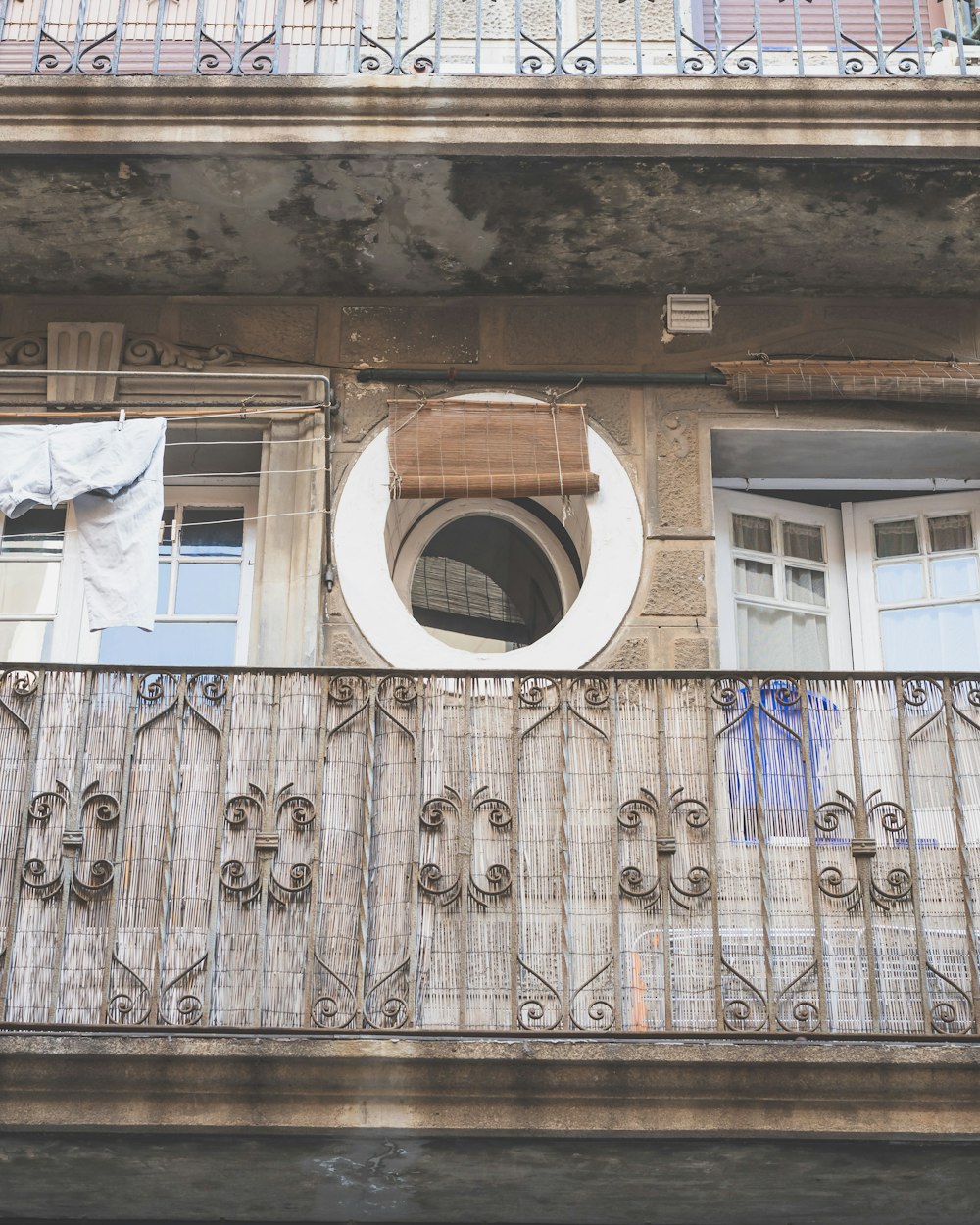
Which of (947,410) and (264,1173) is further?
(947,410)

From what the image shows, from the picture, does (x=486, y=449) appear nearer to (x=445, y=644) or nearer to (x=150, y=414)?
(x=445, y=644)

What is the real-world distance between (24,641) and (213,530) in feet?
3.22


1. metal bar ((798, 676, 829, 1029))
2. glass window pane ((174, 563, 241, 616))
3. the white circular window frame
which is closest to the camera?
metal bar ((798, 676, 829, 1029))

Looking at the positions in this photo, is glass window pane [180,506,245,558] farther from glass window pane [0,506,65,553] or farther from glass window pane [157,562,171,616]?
glass window pane [0,506,65,553]

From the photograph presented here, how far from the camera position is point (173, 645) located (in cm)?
820

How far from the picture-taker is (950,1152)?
20.5 feet

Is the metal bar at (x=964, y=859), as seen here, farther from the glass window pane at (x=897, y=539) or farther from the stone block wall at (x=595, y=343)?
the glass window pane at (x=897, y=539)

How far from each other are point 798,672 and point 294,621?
7.29 feet

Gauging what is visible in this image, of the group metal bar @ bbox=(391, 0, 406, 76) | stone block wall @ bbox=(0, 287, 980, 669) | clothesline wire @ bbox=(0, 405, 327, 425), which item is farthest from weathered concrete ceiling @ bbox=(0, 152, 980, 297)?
clothesline wire @ bbox=(0, 405, 327, 425)

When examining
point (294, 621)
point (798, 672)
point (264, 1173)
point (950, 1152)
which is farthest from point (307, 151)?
point (950, 1152)

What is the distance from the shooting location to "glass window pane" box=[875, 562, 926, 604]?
8477 mm

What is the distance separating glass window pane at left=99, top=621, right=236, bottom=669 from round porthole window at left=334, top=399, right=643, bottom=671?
0.67 metres

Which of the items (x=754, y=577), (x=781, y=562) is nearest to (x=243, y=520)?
(x=754, y=577)

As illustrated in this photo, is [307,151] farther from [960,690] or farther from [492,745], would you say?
[960,690]
